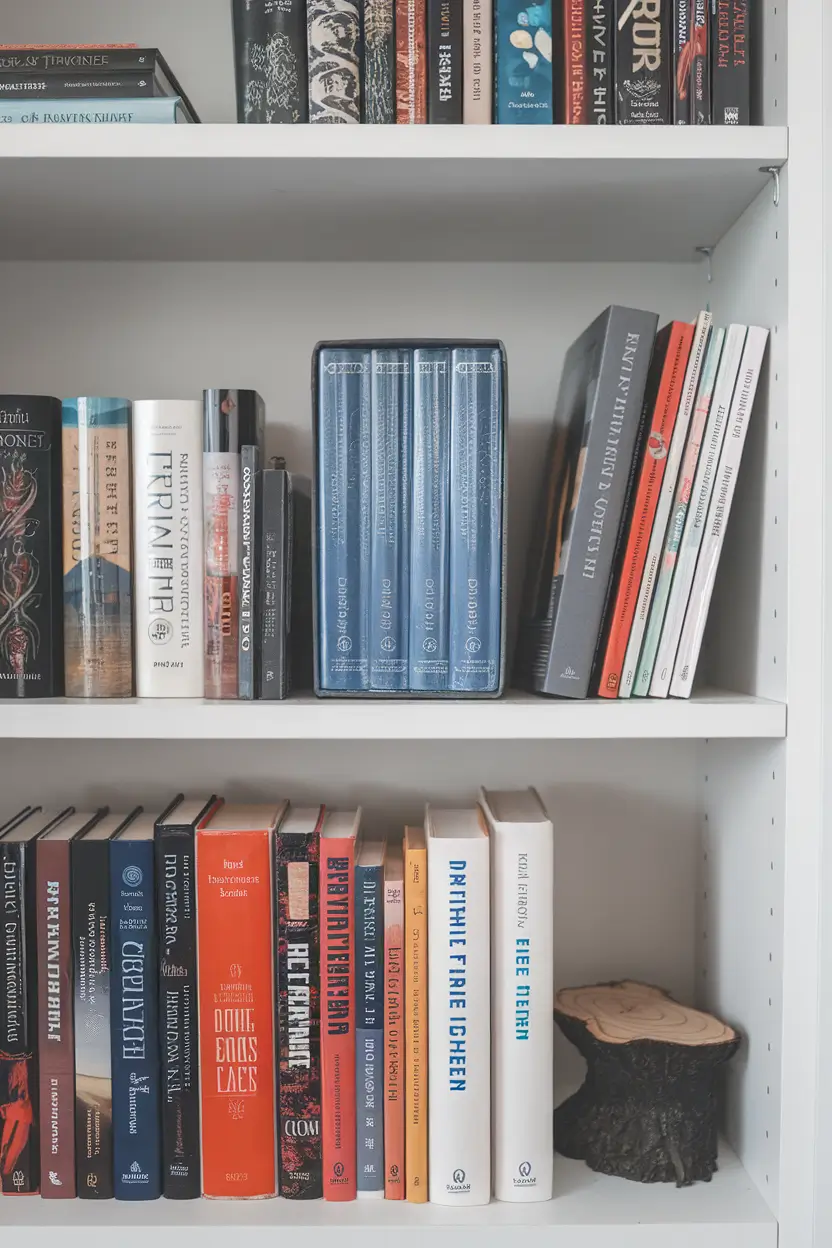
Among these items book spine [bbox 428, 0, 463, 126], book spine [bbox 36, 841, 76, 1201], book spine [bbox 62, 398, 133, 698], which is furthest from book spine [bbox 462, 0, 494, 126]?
book spine [bbox 36, 841, 76, 1201]

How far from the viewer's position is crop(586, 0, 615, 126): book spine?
0.78 metres

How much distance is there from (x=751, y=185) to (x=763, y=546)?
29 cm

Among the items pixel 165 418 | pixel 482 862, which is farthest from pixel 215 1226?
pixel 165 418

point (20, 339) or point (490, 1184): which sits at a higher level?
point (20, 339)

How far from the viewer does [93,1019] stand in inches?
31.7

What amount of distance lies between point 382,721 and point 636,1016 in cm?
37

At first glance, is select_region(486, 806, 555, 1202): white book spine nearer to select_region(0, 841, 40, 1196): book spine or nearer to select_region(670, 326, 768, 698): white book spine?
select_region(670, 326, 768, 698): white book spine

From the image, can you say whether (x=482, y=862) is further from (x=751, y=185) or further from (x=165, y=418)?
(x=751, y=185)

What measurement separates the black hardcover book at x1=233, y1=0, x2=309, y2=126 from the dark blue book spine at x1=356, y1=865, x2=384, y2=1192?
60 cm

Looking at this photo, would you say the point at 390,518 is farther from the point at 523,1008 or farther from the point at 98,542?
the point at 523,1008

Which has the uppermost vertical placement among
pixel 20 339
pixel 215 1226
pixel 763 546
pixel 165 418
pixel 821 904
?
pixel 20 339

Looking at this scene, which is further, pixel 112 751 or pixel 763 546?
pixel 112 751

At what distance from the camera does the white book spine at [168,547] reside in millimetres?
790

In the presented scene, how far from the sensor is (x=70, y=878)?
0.81 meters
